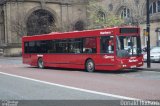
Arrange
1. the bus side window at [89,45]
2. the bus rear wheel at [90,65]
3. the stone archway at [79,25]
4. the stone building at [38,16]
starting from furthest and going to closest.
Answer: the stone archway at [79,25] < the stone building at [38,16] < the bus rear wheel at [90,65] < the bus side window at [89,45]

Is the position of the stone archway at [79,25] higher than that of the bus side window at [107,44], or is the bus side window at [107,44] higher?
the stone archway at [79,25]

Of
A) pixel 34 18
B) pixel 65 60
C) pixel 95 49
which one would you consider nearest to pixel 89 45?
pixel 95 49

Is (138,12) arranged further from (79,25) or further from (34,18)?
(34,18)

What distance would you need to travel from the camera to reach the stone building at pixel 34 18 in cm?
6519

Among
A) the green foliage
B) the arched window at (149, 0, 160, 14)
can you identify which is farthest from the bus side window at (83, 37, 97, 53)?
the arched window at (149, 0, 160, 14)

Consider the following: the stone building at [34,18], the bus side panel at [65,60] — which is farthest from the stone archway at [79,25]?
the bus side panel at [65,60]

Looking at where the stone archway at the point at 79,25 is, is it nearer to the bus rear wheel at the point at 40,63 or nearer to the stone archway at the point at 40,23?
the stone archway at the point at 40,23

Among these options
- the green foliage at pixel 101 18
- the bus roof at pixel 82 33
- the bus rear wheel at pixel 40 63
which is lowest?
the bus rear wheel at pixel 40 63

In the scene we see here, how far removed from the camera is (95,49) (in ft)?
79.9

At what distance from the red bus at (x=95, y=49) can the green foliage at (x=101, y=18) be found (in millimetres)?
21376

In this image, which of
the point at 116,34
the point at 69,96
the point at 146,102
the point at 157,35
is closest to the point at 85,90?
the point at 69,96

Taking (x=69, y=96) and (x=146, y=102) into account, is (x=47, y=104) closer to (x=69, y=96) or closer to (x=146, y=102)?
(x=69, y=96)

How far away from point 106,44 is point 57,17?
46810 mm

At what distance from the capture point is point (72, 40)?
2647 centimetres
